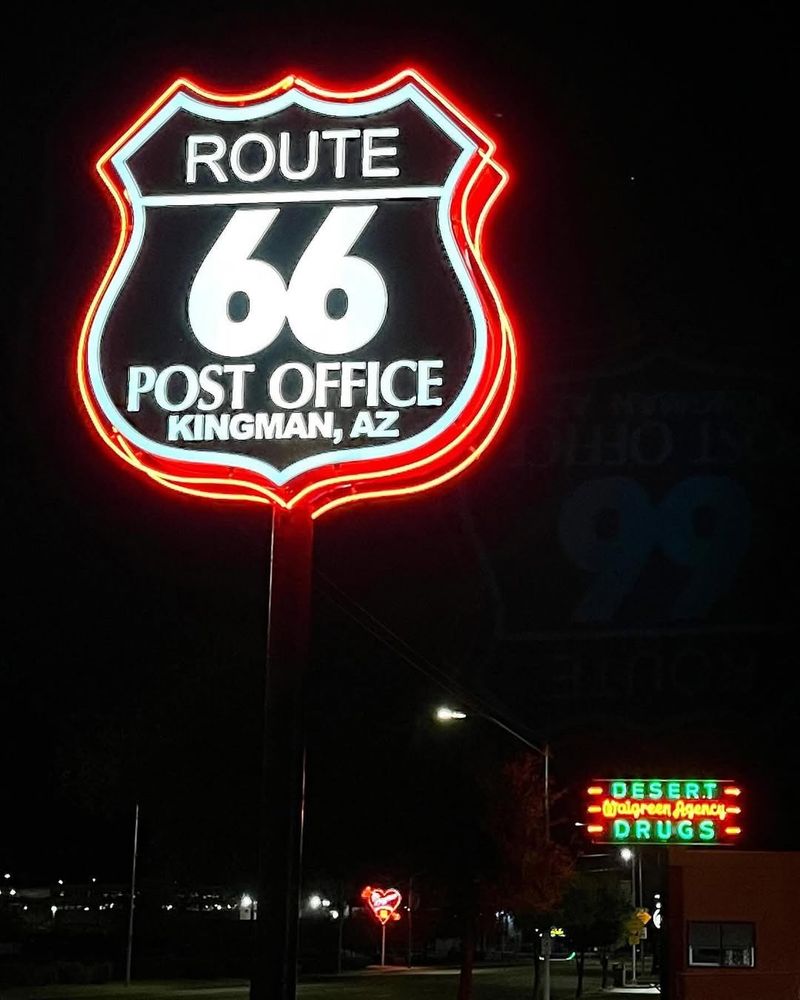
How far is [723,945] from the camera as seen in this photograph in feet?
104

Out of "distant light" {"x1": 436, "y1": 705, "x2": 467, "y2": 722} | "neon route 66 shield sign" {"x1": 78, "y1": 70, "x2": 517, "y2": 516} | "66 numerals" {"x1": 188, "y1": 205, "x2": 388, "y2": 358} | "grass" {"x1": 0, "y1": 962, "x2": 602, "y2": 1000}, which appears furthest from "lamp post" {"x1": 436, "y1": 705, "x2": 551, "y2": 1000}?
"66 numerals" {"x1": 188, "y1": 205, "x2": 388, "y2": 358}

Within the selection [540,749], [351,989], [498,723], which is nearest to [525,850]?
[498,723]

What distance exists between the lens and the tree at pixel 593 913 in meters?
38.2

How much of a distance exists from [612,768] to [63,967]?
54.0 feet

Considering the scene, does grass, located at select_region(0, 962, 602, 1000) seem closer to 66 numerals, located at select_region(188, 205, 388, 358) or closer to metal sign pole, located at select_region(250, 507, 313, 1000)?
metal sign pole, located at select_region(250, 507, 313, 1000)

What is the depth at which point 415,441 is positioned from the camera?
911 centimetres

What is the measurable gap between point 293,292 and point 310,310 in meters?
0.15

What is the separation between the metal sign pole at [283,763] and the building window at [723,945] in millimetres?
24723

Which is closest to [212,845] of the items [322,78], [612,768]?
[612,768]

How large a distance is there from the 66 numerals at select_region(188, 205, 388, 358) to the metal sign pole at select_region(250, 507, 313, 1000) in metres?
1.09

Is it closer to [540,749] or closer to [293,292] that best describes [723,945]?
[540,749]

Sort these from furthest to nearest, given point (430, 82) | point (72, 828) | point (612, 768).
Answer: point (72, 828) → point (612, 768) → point (430, 82)

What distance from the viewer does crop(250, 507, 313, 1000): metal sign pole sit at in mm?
8508

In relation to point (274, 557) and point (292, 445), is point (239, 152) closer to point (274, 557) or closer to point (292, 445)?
point (292, 445)
